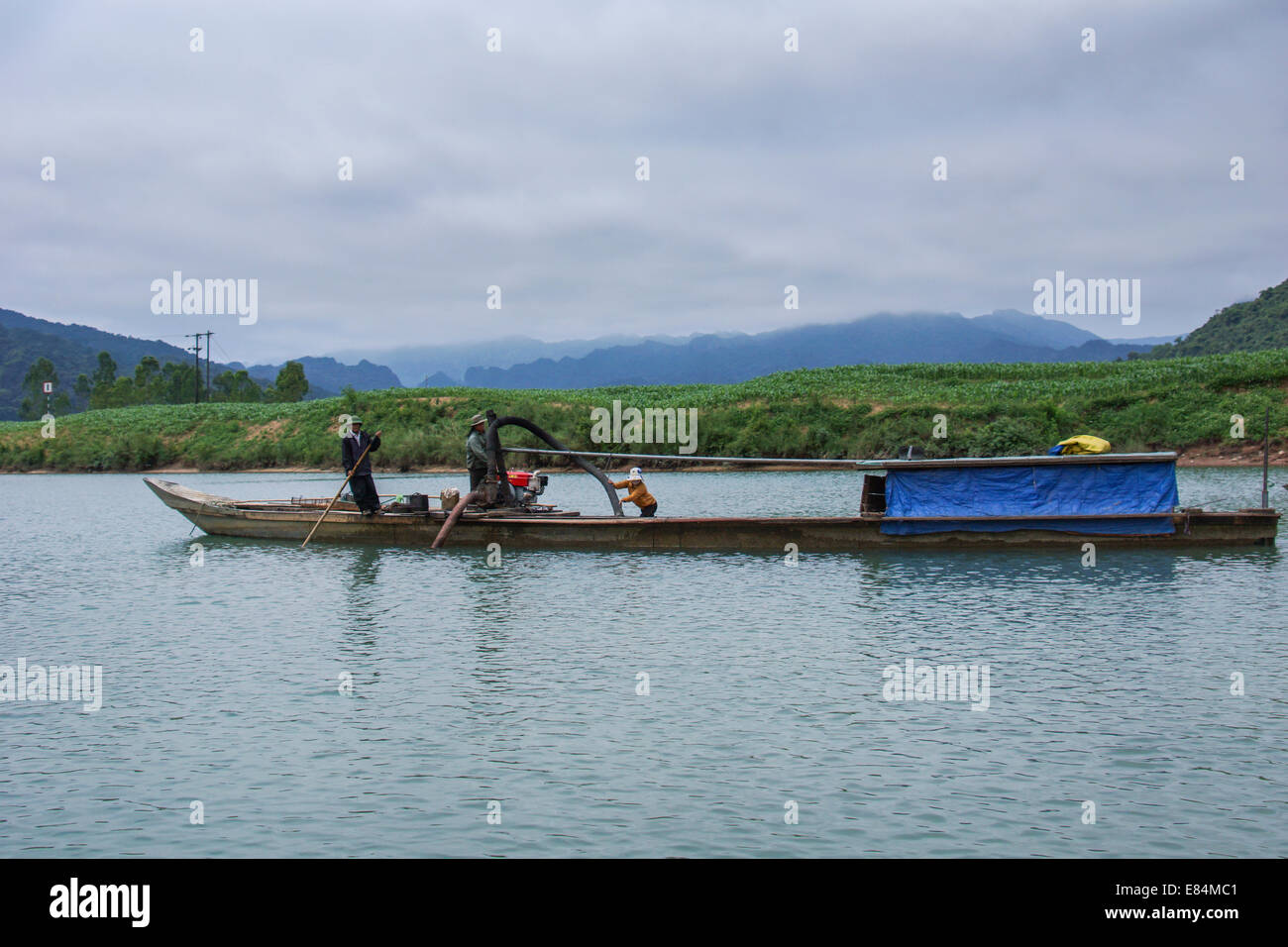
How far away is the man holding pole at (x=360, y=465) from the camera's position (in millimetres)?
20047

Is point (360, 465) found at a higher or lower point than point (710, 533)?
higher

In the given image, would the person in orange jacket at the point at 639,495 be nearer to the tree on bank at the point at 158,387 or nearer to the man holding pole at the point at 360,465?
the man holding pole at the point at 360,465

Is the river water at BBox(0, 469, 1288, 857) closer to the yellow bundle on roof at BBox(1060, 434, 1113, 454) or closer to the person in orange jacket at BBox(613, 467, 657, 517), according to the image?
the yellow bundle on roof at BBox(1060, 434, 1113, 454)

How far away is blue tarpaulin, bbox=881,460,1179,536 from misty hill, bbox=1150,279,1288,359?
241 ft

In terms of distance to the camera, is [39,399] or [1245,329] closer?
[1245,329]

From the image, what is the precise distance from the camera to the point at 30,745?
896 cm

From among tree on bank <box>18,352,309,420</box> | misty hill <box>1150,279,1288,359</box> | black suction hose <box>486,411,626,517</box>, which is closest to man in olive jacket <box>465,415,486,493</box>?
black suction hose <box>486,411,626,517</box>
